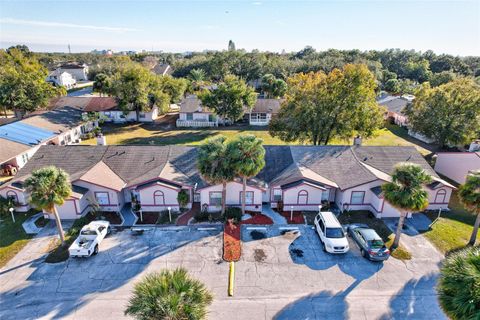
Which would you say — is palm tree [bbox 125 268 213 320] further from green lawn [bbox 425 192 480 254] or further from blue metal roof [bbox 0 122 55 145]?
blue metal roof [bbox 0 122 55 145]

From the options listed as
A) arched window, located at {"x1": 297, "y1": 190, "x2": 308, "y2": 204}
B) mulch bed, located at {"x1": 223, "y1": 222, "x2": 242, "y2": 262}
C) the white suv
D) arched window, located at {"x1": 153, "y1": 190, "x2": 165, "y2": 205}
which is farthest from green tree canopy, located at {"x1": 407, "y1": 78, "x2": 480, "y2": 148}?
arched window, located at {"x1": 153, "y1": 190, "x2": 165, "y2": 205}

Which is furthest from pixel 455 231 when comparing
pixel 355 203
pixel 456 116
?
pixel 456 116

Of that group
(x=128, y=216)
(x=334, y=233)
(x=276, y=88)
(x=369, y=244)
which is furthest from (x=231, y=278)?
(x=276, y=88)

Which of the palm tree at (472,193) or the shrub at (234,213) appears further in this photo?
the shrub at (234,213)

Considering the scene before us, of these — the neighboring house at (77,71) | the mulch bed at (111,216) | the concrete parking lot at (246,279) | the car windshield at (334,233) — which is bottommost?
the concrete parking lot at (246,279)

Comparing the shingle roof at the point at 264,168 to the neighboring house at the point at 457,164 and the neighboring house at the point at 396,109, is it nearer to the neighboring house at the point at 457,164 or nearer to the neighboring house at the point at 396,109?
the neighboring house at the point at 457,164

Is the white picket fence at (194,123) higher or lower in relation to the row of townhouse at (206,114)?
lower

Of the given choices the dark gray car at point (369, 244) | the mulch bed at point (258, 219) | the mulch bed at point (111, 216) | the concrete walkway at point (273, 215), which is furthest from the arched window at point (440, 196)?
the mulch bed at point (111, 216)
